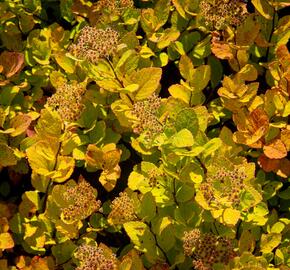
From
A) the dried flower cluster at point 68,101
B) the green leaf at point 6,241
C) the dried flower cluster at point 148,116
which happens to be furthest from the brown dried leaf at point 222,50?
the green leaf at point 6,241

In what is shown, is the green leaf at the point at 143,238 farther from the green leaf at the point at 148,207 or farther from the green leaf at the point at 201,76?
the green leaf at the point at 201,76

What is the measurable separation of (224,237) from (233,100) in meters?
0.37

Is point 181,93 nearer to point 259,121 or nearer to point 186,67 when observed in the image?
point 186,67

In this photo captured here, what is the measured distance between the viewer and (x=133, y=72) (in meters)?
1.44

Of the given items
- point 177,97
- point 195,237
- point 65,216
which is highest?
point 177,97

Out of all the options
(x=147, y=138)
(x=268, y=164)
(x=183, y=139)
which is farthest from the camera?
(x=268, y=164)

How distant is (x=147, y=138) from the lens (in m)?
1.34

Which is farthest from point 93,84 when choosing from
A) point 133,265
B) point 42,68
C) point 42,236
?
point 133,265

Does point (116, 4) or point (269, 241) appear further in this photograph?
point (116, 4)

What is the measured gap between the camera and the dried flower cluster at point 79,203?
4.61 ft

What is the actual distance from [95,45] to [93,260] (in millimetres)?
483

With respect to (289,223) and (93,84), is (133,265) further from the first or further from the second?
(93,84)

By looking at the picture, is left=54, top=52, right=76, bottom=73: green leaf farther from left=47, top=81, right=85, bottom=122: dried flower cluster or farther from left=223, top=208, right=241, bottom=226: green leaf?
left=223, top=208, right=241, bottom=226: green leaf

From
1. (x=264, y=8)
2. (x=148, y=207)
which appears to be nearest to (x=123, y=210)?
(x=148, y=207)
